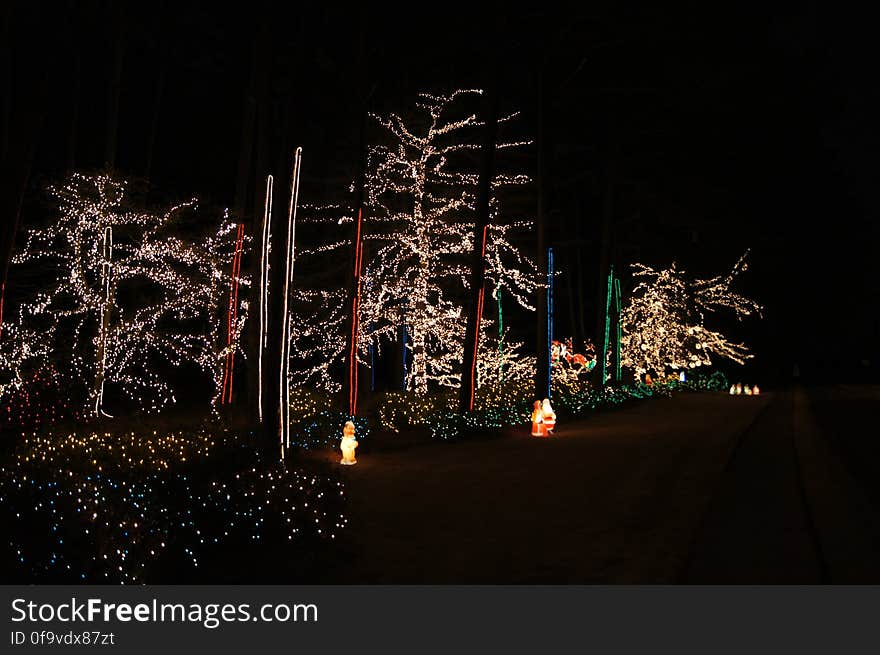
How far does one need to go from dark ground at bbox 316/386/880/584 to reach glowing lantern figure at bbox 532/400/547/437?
2.46 feet

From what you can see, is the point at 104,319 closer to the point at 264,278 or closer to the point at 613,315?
the point at 264,278

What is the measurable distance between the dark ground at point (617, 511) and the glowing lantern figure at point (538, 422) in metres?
0.75

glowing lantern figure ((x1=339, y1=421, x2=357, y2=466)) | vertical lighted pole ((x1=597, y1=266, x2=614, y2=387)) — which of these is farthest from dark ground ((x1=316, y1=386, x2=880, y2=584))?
vertical lighted pole ((x1=597, y1=266, x2=614, y2=387))

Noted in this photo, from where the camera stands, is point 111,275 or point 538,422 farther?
point 538,422

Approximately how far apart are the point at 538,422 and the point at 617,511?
8.86 m

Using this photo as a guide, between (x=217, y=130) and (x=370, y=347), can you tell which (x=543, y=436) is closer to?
(x=370, y=347)

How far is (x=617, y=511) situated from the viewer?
30.8 feet

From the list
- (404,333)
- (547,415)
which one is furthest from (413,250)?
(547,415)

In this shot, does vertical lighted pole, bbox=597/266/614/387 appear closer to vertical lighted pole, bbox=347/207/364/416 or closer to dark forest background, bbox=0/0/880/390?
dark forest background, bbox=0/0/880/390

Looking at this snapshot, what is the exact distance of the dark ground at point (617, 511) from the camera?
6930 millimetres

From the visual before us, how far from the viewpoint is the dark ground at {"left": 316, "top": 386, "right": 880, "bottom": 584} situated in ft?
22.7

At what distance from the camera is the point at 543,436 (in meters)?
18.1

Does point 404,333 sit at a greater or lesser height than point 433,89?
lesser

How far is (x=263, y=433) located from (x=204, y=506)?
497 cm
